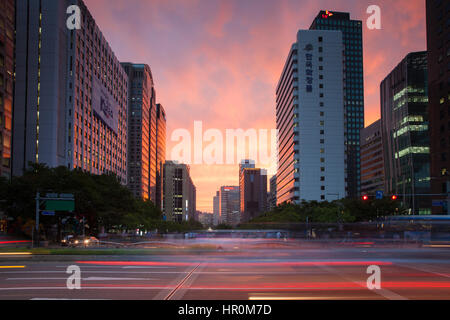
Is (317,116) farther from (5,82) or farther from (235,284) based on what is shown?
(235,284)

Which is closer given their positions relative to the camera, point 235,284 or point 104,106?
point 235,284

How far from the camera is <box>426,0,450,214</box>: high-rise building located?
105 metres

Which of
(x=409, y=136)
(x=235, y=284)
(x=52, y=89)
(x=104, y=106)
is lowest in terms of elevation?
(x=235, y=284)

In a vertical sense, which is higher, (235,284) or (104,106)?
(104,106)

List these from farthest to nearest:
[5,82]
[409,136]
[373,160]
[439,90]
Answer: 1. [373,160]
2. [409,136]
3. [439,90]
4. [5,82]

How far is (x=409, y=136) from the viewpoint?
136 metres

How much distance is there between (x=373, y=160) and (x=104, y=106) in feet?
391

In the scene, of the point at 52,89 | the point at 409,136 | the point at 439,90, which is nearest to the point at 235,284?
the point at 52,89

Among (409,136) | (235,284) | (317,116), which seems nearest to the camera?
(235,284)

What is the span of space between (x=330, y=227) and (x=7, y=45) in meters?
74.5

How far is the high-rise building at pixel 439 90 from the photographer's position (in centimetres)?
10506

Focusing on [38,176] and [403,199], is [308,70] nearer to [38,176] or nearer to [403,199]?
[403,199]
